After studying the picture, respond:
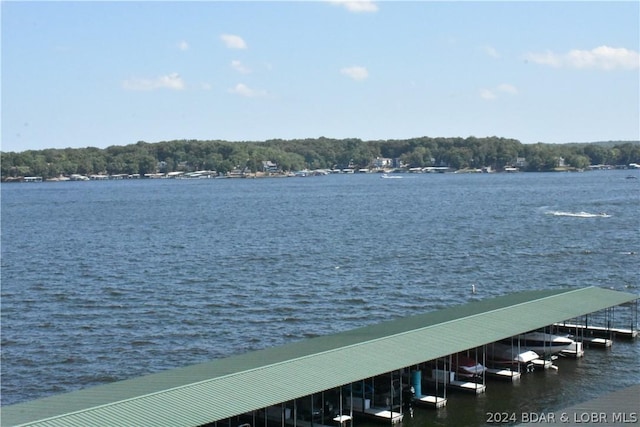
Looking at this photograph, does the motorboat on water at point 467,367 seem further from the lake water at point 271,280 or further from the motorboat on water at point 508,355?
the motorboat on water at point 508,355

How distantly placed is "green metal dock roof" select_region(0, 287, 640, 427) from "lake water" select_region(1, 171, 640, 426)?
97.2 inches

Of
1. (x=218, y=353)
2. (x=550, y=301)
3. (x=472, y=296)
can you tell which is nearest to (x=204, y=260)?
(x=472, y=296)

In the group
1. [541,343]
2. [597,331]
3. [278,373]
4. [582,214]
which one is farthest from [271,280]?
[582,214]

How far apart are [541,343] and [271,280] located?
83.1ft

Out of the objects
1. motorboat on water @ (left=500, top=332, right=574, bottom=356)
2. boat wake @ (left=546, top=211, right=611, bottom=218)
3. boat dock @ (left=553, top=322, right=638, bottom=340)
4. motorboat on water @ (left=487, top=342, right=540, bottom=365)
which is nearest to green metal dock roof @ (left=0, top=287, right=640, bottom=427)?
motorboat on water @ (left=500, top=332, right=574, bottom=356)

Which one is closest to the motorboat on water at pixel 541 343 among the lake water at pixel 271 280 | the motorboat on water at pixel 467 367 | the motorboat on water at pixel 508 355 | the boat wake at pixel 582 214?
the motorboat on water at pixel 508 355

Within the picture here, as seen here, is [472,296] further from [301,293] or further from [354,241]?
[354,241]

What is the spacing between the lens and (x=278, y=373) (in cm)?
2527

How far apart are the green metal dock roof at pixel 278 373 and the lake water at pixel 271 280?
97.2 inches

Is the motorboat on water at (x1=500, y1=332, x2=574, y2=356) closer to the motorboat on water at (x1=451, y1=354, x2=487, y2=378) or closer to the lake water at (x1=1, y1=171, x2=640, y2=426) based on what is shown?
the lake water at (x1=1, y1=171, x2=640, y2=426)

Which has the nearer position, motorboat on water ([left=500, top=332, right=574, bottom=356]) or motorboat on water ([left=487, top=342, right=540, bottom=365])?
motorboat on water ([left=487, top=342, right=540, bottom=365])

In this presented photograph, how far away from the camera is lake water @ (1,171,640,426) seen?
36.4 meters

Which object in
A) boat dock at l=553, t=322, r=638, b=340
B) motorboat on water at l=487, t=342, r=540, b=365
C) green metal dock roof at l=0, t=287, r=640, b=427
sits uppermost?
green metal dock roof at l=0, t=287, r=640, b=427

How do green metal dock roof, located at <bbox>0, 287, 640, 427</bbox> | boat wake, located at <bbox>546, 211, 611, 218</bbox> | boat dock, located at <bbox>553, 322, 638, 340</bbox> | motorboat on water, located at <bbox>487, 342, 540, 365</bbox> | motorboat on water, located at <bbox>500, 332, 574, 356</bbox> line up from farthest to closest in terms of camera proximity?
1. boat wake, located at <bbox>546, 211, 611, 218</bbox>
2. boat dock, located at <bbox>553, 322, 638, 340</bbox>
3. motorboat on water, located at <bbox>500, 332, 574, 356</bbox>
4. motorboat on water, located at <bbox>487, 342, 540, 365</bbox>
5. green metal dock roof, located at <bbox>0, 287, 640, 427</bbox>
